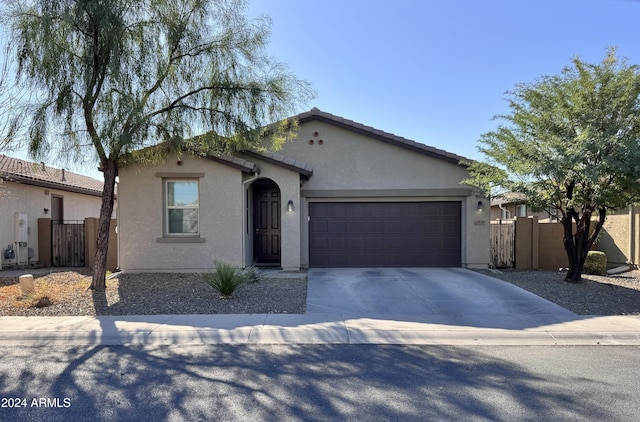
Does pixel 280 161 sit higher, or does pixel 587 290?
pixel 280 161

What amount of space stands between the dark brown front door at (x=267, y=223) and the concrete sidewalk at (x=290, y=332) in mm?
6713

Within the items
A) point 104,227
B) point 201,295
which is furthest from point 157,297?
point 104,227

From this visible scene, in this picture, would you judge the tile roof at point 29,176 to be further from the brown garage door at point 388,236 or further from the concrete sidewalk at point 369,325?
the brown garage door at point 388,236

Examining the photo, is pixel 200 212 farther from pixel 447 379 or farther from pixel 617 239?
pixel 617 239

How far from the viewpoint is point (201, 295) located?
902 centimetres

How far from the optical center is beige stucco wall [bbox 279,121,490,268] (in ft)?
42.4

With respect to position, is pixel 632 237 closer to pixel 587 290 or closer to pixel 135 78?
pixel 587 290

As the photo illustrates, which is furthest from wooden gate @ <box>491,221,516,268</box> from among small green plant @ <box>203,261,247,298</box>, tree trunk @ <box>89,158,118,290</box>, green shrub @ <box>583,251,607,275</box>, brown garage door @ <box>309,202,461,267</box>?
tree trunk @ <box>89,158,118,290</box>

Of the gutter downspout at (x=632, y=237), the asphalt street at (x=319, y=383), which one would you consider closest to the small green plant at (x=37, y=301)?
the asphalt street at (x=319, y=383)

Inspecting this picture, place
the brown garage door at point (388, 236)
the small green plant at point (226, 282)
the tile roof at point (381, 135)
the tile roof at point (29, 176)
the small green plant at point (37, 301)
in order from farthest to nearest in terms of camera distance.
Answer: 1. the tile roof at point (29, 176)
2. the brown garage door at point (388, 236)
3. the tile roof at point (381, 135)
4. the small green plant at point (226, 282)
5. the small green plant at point (37, 301)

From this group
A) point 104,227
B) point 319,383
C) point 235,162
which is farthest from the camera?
point 235,162

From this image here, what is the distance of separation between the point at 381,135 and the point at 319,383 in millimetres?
9563

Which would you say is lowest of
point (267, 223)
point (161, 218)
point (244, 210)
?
point (267, 223)

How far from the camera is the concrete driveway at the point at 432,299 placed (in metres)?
7.31
